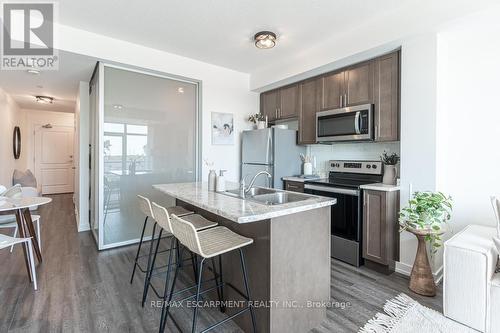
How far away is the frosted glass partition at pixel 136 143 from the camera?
328 centimetres

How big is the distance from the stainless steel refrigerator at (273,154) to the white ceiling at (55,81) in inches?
94.8

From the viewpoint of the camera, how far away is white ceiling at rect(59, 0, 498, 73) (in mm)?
2363

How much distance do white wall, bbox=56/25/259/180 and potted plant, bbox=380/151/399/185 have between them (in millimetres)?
2309

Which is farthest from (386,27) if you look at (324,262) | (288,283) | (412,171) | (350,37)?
(288,283)

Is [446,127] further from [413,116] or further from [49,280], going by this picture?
[49,280]

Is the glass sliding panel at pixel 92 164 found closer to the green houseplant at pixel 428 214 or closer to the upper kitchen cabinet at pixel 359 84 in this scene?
the upper kitchen cabinet at pixel 359 84

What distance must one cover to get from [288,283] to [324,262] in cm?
40

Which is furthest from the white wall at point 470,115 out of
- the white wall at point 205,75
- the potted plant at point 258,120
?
the white wall at point 205,75

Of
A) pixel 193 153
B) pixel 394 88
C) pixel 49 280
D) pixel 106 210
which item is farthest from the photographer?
pixel 193 153

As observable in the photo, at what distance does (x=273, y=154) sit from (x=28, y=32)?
313 centimetres

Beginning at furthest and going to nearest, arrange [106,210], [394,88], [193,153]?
[193,153] → [106,210] → [394,88]

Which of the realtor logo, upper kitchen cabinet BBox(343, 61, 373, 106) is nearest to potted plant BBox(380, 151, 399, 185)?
upper kitchen cabinet BBox(343, 61, 373, 106)

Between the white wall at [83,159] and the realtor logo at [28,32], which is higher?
the realtor logo at [28,32]

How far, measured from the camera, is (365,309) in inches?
79.7
